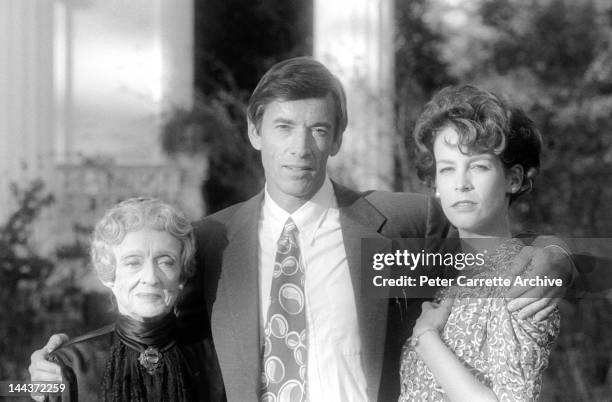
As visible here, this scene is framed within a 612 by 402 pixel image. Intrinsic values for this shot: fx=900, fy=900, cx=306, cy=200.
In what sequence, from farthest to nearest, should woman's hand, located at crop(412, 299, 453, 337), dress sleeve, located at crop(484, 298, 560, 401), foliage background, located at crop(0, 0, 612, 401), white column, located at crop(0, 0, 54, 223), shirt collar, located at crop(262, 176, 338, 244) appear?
foliage background, located at crop(0, 0, 612, 401) < white column, located at crop(0, 0, 54, 223) < shirt collar, located at crop(262, 176, 338, 244) < woman's hand, located at crop(412, 299, 453, 337) < dress sleeve, located at crop(484, 298, 560, 401)

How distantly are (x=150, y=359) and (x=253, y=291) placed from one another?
21cm

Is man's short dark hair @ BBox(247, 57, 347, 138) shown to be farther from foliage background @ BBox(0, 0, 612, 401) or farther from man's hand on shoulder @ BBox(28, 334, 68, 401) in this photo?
foliage background @ BBox(0, 0, 612, 401)

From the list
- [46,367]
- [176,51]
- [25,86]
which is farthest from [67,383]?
[176,51]

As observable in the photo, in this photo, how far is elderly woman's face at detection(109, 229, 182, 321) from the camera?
1.55 metres

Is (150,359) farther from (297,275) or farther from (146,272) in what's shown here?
(297,275)

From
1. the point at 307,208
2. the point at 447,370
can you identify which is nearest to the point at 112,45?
the point at 307,208

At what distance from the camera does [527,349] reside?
142 centimetres

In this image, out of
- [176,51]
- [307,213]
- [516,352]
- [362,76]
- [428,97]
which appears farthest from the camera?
[428,97]

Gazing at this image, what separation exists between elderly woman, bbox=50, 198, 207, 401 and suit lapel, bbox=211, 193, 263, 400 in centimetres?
7

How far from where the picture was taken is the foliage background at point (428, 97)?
2.74 m

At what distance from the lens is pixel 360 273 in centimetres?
165

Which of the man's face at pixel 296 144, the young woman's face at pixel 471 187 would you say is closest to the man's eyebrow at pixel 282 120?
the man's face at pixel 296 144

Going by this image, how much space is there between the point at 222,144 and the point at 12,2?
0.93 meters

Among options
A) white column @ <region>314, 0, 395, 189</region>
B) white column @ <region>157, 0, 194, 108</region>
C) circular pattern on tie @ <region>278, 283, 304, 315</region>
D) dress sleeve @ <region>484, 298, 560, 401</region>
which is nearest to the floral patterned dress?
dress sleeve @ <region>484, 298, 560, 401</region>
